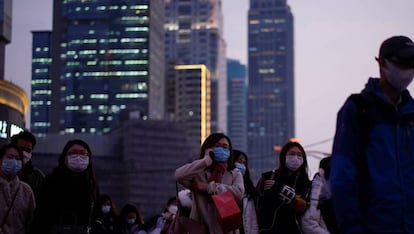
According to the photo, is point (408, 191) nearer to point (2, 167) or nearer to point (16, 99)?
point (2, 167)

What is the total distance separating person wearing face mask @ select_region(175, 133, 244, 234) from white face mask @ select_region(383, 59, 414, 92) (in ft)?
11.9

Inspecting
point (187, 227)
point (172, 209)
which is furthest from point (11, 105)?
point (187, 227)

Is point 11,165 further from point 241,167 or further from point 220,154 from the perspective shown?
point 241,167

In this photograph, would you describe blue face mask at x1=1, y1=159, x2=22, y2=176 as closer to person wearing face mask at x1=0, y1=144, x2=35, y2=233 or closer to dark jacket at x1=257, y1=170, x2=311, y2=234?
person wearing face mask at x1=0, y1=144, x2=35, y2=233

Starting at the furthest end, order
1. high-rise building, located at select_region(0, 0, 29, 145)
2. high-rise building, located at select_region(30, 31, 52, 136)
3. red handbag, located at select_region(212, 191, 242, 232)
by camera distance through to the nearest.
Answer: high-rise building, located at select_region(30, 31, 52, 136) → high-rise building, located at select_region(0, 0, 29, 145) → red handbag, located at select_region(212, 191, 242, 232)

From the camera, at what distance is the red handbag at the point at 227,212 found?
773 centimetres

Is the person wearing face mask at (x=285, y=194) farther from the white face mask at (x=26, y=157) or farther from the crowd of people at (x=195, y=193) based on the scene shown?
the white face mask at (x=26, y=157)

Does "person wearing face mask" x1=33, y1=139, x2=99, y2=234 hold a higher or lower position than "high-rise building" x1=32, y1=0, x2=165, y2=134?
lower

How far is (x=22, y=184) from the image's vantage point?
8.59 m

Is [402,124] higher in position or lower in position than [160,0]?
lower

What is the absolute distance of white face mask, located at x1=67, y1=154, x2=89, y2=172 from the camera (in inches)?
330

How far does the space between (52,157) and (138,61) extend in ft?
248

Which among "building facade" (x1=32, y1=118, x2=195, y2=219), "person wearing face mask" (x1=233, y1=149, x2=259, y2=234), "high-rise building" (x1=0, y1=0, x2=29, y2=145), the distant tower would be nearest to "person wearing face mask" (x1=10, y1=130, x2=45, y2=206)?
"person wearing face mask" (x1=233, y1=149, x2=259, y2=234)

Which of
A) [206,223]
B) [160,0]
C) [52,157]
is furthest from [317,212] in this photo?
[160,0]
